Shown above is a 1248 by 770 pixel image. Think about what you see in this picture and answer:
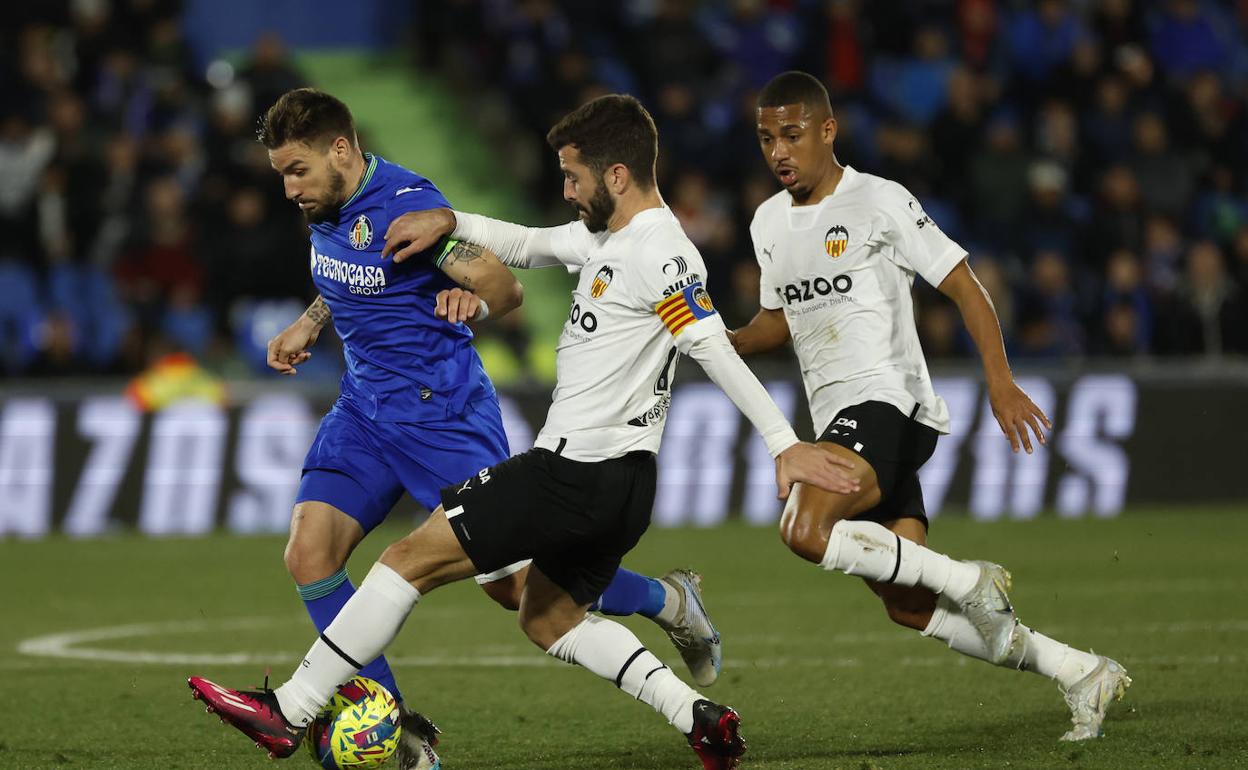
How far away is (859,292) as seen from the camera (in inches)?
263

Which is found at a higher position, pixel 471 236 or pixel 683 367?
pixel 471 236

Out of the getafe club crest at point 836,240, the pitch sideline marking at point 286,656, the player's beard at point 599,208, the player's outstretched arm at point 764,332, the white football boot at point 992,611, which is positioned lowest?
the pitch sideline marking at point 286,656

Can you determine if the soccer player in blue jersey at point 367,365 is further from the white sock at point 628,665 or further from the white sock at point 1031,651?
the white sock at point 1031,651

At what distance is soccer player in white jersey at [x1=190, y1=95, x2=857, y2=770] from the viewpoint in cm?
558

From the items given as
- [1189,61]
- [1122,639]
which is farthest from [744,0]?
[1122,639]

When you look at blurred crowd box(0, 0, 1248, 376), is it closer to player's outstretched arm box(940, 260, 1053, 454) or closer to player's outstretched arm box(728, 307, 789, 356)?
player's outstretched arm box(728, 307, 789, 356)

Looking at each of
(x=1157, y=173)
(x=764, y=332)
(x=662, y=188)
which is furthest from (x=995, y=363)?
(x=1157, y=173)

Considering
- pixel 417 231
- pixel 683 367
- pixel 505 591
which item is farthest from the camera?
pixel 683 367

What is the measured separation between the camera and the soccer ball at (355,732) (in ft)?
18.8

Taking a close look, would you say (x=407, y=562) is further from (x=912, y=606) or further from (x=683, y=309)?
(x=912, y=606)

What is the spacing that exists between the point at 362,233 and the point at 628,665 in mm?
1722

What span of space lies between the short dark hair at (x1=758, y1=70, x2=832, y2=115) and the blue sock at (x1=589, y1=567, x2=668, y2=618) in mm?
1701

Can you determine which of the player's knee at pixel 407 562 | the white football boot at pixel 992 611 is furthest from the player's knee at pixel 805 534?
the player's knee at pixel 407 562

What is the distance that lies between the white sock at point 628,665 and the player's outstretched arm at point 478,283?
101cm
